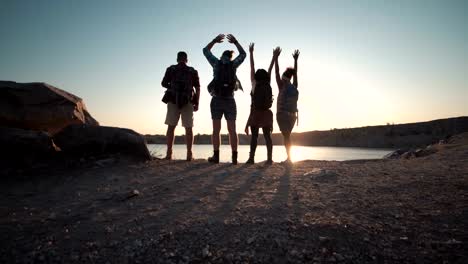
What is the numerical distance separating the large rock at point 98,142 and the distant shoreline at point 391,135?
1092cm

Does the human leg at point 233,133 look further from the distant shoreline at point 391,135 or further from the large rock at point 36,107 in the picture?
the distant shoreline at point 391,135

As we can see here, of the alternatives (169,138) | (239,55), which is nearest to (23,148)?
(169,138)

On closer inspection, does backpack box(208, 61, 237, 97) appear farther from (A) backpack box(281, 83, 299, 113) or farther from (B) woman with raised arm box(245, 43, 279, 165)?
(A) backpack box(281, 83, 299, 113)

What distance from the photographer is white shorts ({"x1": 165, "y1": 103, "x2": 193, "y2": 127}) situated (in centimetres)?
650

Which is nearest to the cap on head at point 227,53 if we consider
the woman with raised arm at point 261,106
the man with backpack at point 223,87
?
the man with backpack at point 223,87

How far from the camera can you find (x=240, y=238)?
2.32 meters

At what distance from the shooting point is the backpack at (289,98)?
659 centimetres

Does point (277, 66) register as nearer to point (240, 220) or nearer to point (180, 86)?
point (180, 86)

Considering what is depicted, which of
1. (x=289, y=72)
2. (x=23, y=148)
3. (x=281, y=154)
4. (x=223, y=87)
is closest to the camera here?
(x=23, y=148)

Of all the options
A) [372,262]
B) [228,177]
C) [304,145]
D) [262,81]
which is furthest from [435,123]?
[372,262]

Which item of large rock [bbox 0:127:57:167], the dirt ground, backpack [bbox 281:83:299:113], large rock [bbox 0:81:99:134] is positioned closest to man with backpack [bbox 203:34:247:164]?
backpack [bbox 281:83:299:113]

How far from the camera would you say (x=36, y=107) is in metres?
6.29

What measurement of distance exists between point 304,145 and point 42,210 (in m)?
34.3

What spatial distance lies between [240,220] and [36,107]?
5.88m
